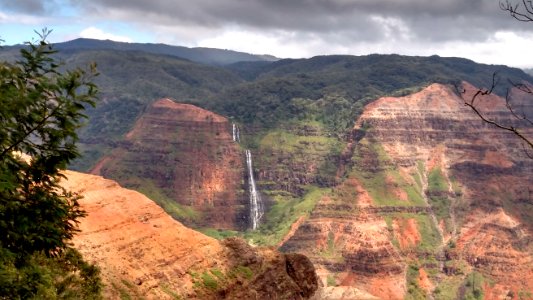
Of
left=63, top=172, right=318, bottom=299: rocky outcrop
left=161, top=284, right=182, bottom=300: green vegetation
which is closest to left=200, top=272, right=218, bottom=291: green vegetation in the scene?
left=63, top=172, right=318, bottom=299: rocky outcrop

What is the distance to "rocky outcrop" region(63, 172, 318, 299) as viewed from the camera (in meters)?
67.2

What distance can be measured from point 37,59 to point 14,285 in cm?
974

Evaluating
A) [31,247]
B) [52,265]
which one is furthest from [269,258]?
[31,247]

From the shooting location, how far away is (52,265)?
49250 mm

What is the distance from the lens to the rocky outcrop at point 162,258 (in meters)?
67.2

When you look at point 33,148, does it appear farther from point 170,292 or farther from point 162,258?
point 162,258

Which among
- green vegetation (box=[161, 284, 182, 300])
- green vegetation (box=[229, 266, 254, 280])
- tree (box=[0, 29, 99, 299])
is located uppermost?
tree (box=[0, 29, 99, 299])

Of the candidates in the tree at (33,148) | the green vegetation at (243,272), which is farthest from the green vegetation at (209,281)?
the tree at (33,148)

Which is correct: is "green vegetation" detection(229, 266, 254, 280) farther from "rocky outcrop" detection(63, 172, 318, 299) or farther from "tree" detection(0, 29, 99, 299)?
"tree" detection(0, 29, 99, 299)

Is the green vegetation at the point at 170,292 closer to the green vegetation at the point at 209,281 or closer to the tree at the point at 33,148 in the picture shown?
the green vegetation at the point at 209,281

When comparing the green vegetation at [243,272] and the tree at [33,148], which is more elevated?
the tree at [33,148]

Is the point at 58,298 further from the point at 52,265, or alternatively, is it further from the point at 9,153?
the point at 9,153

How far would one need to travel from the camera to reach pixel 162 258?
7369 cm

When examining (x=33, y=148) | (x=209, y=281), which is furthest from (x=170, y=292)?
(x=33, y=148)
